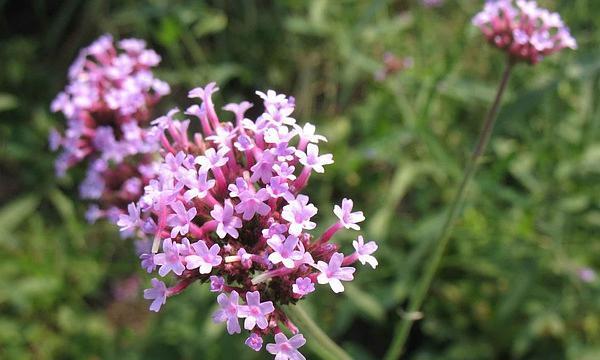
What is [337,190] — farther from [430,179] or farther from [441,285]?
[441,285]

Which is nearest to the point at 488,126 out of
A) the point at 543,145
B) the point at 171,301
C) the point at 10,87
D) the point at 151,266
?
the point at 543,145

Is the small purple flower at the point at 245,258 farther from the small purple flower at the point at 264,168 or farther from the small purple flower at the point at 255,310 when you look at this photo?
the small purple flower at the point at 264,168

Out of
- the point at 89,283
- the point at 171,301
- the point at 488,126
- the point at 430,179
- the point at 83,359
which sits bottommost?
the point at 83,359

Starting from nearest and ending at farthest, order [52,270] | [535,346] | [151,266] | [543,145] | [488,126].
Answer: [151,266], [488,126], [543,145], [535,346], [52,270]

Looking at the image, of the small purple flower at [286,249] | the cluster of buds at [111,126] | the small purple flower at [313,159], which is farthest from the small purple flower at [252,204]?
the cluster of buds at [111,126]

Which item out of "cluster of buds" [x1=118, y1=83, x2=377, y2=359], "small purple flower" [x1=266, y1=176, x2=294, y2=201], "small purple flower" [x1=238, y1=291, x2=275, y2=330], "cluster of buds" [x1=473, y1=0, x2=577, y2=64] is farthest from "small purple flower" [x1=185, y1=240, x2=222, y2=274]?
"cluster of buds" [x1=473, y1=0, x2=577, y2=64]

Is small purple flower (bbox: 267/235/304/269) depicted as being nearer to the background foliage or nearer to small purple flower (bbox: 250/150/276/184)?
small purple flower (bbox: 250/150/276/184)

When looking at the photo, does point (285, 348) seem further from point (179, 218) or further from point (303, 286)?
point (179, 218)
